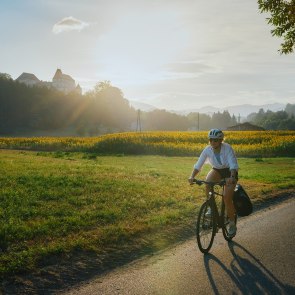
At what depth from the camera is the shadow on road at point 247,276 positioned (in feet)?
17.6

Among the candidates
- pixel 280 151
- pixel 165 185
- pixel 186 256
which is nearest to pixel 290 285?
pixel 186 256

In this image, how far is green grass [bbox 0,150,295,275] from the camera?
7.16 meters

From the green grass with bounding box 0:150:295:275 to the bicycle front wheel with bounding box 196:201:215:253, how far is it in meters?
1.02

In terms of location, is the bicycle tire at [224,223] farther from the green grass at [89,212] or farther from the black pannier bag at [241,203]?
the green grass at [89,212]

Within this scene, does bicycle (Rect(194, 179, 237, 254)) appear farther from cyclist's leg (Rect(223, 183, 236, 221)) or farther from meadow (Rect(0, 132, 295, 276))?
meadow (Rect(0, 132, 295, 276))

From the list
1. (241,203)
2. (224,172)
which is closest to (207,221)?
(241,203)

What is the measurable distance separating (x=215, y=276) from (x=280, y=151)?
28.3m

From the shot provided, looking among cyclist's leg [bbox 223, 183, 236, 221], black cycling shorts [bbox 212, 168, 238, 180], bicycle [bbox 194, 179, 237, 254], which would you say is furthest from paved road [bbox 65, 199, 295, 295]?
black cycling shorts [bbox 212, 168, 238, 180]

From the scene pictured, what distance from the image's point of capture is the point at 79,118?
316ft

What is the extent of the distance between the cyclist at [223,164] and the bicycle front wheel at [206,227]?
39cm

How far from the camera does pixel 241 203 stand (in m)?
7.59

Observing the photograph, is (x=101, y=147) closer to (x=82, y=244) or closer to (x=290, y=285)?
(x=82, y=244)

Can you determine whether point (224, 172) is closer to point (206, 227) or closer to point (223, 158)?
point (223, 158)

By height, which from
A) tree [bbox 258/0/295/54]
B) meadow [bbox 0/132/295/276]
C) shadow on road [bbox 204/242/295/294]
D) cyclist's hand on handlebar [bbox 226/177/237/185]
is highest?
tree [bbox 258/0/295/54]
